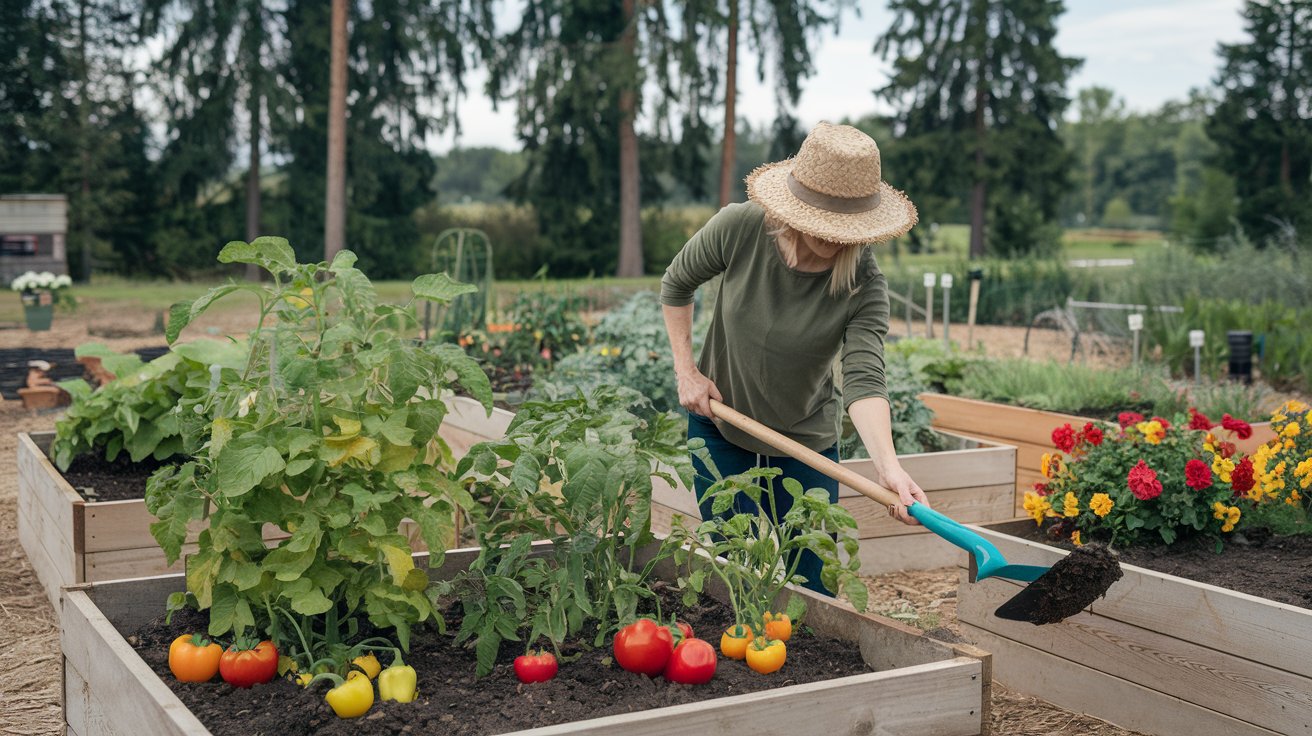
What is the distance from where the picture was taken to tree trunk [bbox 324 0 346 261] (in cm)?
1714

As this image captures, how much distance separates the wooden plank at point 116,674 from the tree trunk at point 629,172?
18.1 m

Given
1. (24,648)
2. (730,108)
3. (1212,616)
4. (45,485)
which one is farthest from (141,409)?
(730,108)

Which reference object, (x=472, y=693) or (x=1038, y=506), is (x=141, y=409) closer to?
(x=472, y=693)

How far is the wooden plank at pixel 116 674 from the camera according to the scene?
2.00 meters

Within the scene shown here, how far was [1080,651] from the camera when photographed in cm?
332

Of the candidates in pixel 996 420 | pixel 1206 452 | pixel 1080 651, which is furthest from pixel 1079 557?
pixel 996 420

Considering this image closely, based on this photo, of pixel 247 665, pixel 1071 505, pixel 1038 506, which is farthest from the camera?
pixel 1038 506

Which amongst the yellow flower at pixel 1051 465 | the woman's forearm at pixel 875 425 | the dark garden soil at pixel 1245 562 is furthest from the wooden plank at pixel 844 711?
the yellow flower at pixel 1051 465

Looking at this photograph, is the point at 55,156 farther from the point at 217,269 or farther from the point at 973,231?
the point at 973,231

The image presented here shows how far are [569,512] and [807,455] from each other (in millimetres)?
601

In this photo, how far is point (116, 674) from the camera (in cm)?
224

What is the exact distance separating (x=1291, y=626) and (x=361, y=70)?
2042 cm

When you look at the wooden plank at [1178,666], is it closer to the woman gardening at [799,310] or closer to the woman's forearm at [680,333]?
the woman gardening at [799,310]

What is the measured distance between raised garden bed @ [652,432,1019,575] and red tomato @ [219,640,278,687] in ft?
7.89
